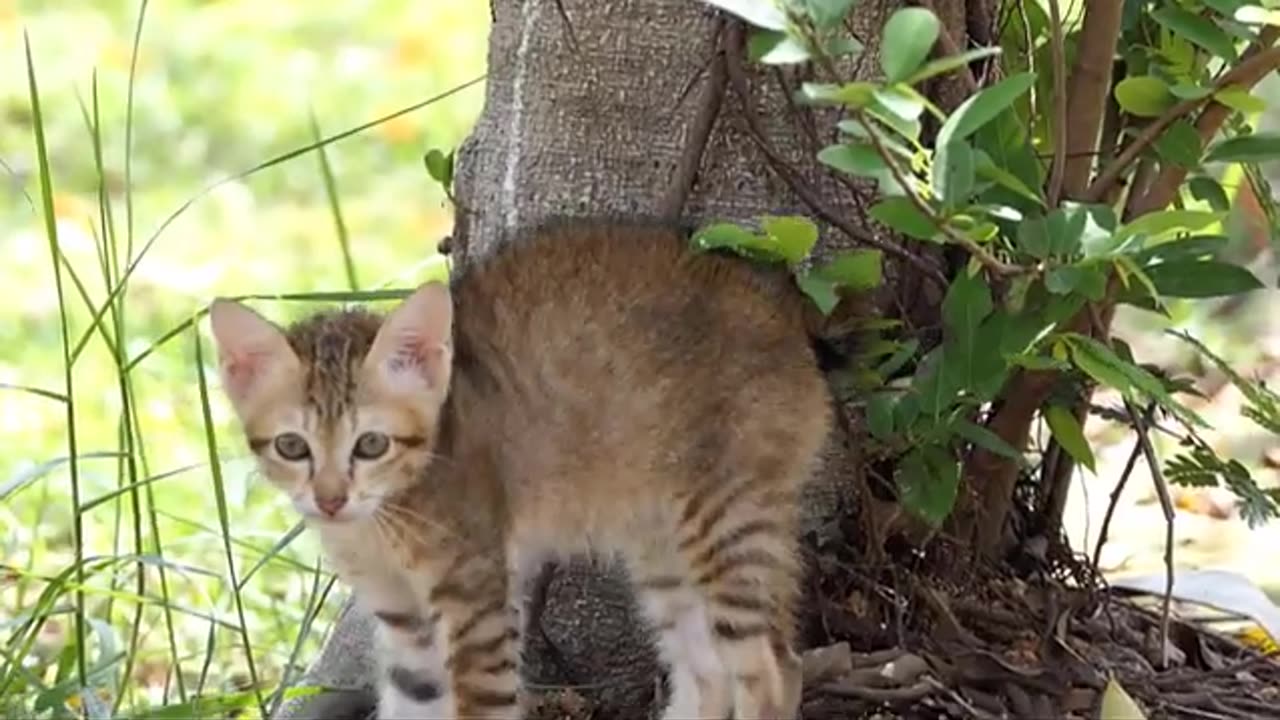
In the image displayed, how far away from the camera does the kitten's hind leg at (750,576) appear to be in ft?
8.14

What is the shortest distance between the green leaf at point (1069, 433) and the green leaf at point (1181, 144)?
35 cm

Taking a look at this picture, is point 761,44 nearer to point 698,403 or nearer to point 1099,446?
point 698,403

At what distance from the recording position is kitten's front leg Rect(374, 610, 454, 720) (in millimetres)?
2613

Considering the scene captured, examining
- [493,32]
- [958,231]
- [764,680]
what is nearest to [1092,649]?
[764,680]

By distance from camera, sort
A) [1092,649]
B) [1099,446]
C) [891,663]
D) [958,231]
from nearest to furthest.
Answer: [958,231]
[891,663]
[1092,649]
[1099,446]

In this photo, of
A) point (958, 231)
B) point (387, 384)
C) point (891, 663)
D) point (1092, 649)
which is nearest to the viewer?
point (958, 231)

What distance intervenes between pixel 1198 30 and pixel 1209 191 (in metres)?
0.36

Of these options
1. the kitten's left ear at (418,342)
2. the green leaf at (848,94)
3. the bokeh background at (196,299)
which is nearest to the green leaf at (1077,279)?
the green leaf at (848,94)

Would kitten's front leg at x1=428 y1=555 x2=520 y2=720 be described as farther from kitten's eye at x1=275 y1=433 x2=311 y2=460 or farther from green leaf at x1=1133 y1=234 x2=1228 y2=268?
green leaf at x1=1133 y1=234 x2=1228 y2=268

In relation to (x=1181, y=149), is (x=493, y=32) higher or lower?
higher

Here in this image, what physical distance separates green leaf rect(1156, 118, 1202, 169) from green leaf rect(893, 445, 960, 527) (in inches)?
16.9

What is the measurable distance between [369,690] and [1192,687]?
1048 millimetres

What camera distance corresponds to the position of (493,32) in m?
2.80

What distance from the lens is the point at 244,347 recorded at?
7.84ft
